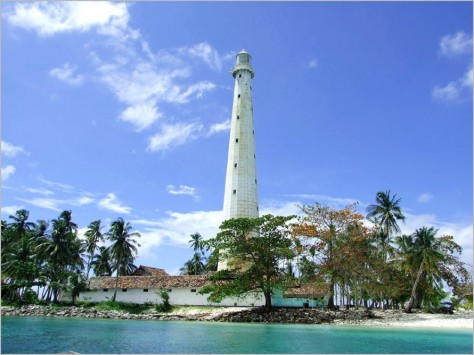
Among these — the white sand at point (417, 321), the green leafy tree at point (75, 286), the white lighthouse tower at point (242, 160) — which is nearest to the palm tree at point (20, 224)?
the green leafy tree at point (75, 286)

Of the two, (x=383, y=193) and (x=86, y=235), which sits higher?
(x=383, y=193)

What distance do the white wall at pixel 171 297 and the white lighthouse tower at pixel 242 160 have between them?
3.16 metres

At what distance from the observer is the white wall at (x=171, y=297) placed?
3522 centimetres

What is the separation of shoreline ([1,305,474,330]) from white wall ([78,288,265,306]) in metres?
1.27

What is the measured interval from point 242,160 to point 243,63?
10115mm

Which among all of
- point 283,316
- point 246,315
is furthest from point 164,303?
point 283,316

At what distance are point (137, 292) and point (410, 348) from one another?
29889mm

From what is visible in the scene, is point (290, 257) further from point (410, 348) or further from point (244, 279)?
point (410, 348)

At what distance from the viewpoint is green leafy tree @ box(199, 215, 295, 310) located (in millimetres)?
30297

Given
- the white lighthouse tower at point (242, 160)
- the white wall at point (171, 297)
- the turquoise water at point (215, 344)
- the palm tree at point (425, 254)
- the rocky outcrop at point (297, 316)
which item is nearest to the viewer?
the turquoise water at point (215, 344)

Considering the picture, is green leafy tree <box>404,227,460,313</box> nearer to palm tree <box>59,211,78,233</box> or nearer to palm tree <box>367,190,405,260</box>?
palm tree <box>367,190,405,260</box>

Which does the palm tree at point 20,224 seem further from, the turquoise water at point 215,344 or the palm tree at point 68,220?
the turquoise water at point 215,344

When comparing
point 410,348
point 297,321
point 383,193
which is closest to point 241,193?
point 297,321

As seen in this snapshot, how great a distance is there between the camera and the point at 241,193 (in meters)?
37.3
